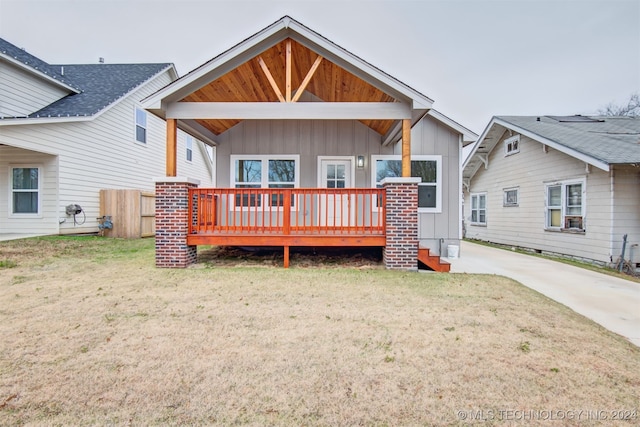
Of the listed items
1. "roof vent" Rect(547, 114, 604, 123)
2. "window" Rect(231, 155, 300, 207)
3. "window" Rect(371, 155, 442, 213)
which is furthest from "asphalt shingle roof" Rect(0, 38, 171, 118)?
"roof vent" Rect(547, 114, 604, 123)

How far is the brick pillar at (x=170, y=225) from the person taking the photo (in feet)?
19.4

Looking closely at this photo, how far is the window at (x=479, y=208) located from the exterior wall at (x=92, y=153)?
1501cm

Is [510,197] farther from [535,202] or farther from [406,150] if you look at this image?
[406,150]

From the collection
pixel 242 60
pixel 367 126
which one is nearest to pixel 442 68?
pixel 367 126

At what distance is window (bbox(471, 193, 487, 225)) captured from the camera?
45.5 feet

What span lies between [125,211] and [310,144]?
7099mm

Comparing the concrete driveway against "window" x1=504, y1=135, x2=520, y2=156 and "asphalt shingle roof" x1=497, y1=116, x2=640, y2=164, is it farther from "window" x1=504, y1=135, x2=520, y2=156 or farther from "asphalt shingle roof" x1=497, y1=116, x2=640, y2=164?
"window" x1=504, y1=135, x2=520, y2=156

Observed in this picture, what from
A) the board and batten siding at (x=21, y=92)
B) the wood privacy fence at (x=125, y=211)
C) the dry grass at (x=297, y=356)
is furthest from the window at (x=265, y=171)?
the board and batten siding at (x=21, y=92)

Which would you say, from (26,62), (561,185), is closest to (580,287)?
(561,185)

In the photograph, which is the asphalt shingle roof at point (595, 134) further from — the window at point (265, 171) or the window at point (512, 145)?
the window at point (265, 171)

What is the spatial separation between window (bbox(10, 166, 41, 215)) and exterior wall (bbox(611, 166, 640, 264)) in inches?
644

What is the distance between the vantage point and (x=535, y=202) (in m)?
10.3

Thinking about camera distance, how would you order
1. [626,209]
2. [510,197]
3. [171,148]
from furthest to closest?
[510,197]
[626,209]
[171,148]

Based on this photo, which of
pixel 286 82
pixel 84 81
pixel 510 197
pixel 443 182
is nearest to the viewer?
pixel 286 82
